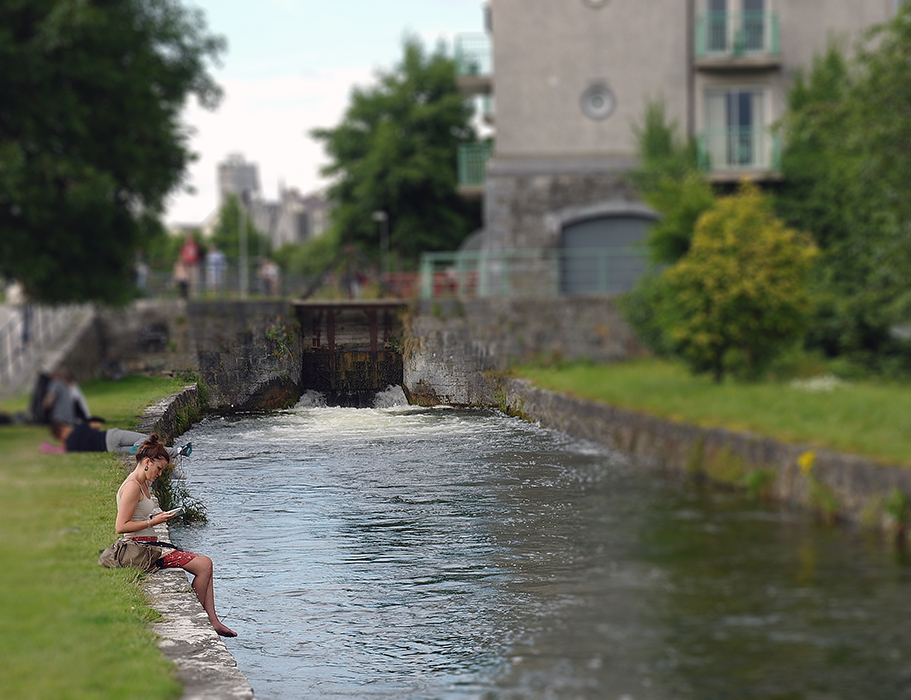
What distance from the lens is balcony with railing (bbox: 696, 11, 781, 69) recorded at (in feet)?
78.7

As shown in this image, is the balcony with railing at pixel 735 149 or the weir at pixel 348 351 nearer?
the weir at pixel 348 351

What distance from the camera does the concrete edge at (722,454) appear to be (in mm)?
7054

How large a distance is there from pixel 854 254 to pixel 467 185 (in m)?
10.0

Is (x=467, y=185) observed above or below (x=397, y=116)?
below

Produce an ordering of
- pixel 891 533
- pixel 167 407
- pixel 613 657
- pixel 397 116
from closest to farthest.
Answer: pixel 613 657, pixel 167 407, pixel 891 533, pixel 397 116

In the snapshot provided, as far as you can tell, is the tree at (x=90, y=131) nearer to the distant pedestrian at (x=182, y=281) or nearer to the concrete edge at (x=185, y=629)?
the distant pedestrian at (x=182, y=281)

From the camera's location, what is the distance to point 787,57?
24.8m

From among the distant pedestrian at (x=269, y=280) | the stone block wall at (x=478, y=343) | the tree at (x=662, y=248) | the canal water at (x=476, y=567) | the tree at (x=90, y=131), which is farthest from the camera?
the tree at (x=662, y=248)

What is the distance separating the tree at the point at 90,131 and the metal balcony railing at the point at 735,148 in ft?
55.6

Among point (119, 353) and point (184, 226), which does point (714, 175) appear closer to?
point (184, 226)

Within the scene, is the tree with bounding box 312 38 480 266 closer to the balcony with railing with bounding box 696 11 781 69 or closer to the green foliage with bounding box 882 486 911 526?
the balcony with railing with bounding box 696 11 781 69

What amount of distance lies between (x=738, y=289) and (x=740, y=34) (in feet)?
45.3

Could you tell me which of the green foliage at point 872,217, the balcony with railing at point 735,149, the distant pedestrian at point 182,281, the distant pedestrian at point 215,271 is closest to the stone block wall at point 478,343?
the distant pedestrian at point 215,271

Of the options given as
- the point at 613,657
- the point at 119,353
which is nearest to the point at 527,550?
the point at 613,657
